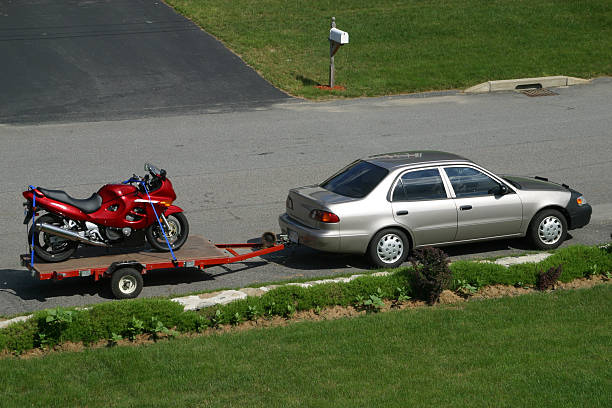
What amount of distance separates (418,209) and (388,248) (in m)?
0.71

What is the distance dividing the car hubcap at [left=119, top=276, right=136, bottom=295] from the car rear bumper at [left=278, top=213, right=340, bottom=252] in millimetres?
2502

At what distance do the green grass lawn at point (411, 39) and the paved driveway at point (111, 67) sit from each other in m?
1.19

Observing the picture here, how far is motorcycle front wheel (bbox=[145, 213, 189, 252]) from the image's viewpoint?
10961 mm

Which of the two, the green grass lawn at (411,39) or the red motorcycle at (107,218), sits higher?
the green grass lawn at (411,39)

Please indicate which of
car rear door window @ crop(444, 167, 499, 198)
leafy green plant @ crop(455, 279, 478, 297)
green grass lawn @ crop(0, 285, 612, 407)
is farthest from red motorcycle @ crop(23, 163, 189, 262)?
car rear door window @ crop(444, 167, 499, 198)

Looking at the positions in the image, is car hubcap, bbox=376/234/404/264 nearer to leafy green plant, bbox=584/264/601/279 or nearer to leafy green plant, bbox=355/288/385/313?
leafy green plant, bbox=355/288/385/313

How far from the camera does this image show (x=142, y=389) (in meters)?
6.87

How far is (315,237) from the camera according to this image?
→ 1123 cm

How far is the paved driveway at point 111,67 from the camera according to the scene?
2236 centimetres

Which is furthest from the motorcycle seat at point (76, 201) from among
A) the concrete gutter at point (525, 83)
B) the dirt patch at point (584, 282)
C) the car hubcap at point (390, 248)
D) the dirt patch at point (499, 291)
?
the concrete gutter at point (525, 83)

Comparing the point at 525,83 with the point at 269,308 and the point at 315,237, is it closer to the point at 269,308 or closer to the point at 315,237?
the point at 315,237

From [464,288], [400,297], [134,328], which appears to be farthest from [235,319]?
[464,288]

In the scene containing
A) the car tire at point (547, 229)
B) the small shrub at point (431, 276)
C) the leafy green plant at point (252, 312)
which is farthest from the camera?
the car tire at point (547, 229)

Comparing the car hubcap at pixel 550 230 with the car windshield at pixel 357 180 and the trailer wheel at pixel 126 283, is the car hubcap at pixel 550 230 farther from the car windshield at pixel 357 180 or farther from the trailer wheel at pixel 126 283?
the trailer wheel at pixel 126 283
